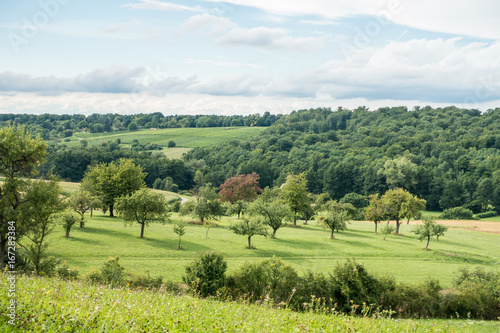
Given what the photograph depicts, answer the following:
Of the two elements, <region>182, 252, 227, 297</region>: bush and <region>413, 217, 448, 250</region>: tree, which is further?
<region>413, 217, 448, 250</region>: tree

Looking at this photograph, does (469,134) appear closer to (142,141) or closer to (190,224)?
(190,224)

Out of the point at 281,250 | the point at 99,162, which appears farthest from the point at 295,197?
the point at 99,162

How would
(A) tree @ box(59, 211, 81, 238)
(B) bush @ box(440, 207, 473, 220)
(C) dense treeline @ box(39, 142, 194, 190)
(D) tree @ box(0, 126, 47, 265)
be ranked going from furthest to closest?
(C) dense treeline @ box(39, 142, 194, 190) → (B) bush @ box(440, 207, 473, 220) → (A) tree @ box(59, 211, 81, 238) → (D) tree @ box(0, 126, 47, 265)

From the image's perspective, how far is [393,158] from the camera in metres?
126

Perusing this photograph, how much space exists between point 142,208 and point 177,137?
14070cm

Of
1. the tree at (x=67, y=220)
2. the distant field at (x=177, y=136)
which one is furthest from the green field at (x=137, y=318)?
the distant field at (x=177, y=136)

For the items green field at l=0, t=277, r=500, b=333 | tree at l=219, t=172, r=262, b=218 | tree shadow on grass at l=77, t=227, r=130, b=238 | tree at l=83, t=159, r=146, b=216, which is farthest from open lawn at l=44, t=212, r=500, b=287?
tree at l=219, t=172, r=262, b=218

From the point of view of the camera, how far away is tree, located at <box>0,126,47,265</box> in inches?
938

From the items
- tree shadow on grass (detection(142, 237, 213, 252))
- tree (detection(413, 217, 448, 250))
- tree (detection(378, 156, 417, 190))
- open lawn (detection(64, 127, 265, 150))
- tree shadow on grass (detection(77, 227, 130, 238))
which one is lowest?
tree shadow on grass (detection(142, 237, 213, 252))

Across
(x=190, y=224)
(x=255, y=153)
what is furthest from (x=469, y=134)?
(x=190, y=224)

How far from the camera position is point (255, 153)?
147 m

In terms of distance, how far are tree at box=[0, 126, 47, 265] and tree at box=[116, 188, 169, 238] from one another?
17645mm

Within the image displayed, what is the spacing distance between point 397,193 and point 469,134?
322 feet

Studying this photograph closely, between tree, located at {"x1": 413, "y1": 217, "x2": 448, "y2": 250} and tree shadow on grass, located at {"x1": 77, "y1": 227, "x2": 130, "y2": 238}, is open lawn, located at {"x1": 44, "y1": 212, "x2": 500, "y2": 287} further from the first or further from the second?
tree, located at {"x1": 413, "y1": 217, "x2": 448, "y2": 250}
